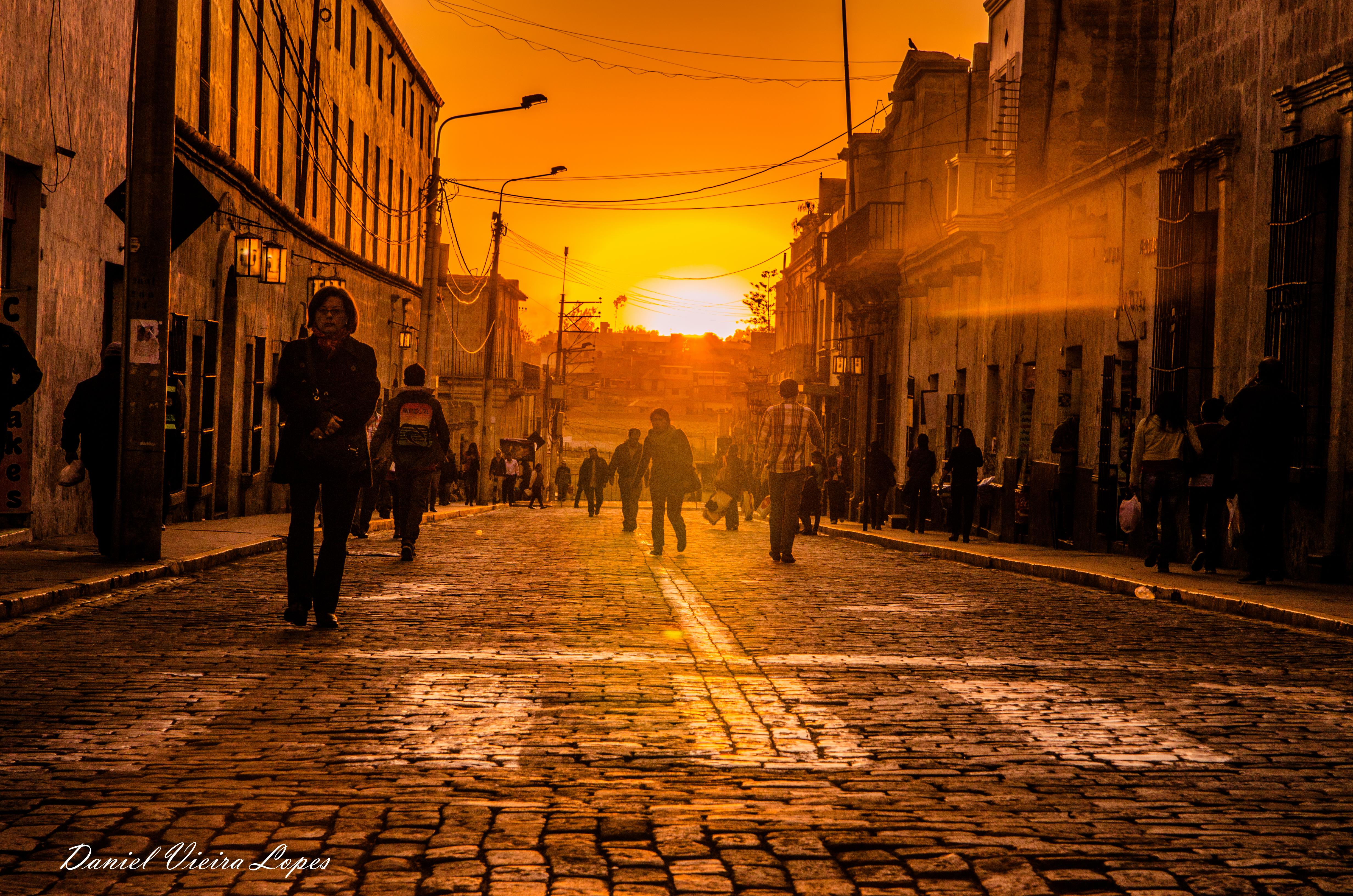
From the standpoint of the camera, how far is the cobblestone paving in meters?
4.29

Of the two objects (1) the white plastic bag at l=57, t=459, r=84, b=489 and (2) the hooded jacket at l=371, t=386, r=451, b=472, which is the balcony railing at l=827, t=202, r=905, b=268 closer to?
(2) the hooded jacket at l=371, t=386, r=451, b=472

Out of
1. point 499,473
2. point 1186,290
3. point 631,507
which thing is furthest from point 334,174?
point 1186,290

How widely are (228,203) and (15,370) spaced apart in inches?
524

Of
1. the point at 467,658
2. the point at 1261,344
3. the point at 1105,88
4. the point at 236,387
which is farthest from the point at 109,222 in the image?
the point at 1105,88

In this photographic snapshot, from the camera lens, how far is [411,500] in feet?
52.1

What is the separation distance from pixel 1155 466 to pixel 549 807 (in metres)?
12.3

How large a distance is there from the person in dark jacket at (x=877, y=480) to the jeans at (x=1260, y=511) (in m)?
13.5

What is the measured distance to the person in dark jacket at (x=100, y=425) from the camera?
45.1 feet

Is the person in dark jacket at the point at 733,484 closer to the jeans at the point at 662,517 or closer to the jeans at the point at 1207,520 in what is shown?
the jeans at the point at 662,517

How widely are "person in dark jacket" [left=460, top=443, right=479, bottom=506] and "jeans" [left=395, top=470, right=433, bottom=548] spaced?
95.0ft

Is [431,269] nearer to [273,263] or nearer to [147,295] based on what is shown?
[273,263]

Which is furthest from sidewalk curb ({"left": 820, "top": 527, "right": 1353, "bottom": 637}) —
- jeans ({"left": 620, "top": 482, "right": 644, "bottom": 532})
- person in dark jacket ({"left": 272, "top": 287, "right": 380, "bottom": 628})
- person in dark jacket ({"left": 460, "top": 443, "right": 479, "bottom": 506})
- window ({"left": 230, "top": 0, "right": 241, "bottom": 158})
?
person in dark jacket ({"left": 460, "top": 443, "right": 479, "bottom": 506})

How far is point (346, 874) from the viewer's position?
4.15 meters

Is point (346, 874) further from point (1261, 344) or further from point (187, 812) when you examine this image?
point (1261, 344)
